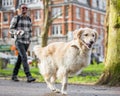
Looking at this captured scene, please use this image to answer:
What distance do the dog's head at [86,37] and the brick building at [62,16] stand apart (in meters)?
63.1

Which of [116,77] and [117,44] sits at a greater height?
[117,44]

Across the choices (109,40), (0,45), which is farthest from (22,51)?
(0,45)

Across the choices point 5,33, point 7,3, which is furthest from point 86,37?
point 7,3

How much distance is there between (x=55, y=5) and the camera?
7756cm

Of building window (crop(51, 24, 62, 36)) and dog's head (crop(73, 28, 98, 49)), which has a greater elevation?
dog's head (crop(73, 28, 98, 49))

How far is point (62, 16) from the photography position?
7556 centimetres

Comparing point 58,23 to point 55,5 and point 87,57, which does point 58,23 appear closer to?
point 55,5

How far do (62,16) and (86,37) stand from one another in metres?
68.2

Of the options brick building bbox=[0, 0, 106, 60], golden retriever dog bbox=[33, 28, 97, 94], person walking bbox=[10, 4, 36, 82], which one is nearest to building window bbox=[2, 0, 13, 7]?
brick building bbox=[0, 0, 106, 60]

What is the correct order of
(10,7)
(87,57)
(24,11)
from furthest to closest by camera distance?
(10,7)
(24,11)
(87,57)

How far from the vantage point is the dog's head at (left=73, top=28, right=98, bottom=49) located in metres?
7.55

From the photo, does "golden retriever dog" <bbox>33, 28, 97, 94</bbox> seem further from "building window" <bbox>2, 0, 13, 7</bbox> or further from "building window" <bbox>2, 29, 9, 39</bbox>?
"building window" <bbox>2, 0, 13, 7</bbox>

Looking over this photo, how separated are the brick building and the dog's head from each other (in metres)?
63.1

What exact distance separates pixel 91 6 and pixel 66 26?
10.4 m
